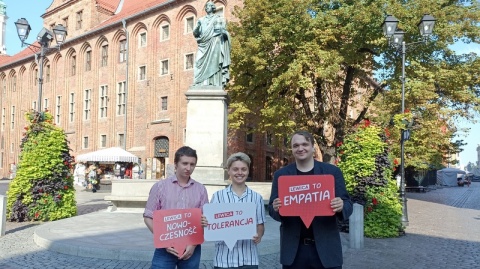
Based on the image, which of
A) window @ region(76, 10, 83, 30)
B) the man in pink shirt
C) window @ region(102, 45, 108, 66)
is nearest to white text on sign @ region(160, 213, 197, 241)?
the man in pink shirt

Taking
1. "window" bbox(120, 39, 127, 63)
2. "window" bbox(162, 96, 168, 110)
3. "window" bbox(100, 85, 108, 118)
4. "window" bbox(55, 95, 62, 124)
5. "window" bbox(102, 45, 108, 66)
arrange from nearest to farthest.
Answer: "window" bbox(162, 96, 168, 110)
"window" bbox(120, 39, 127, 63)
"window" bbox(100, 85, 108, 118)
"window" bbox(102, 45, 108, 66)
"window" bbox(55, 95, 62, 124)

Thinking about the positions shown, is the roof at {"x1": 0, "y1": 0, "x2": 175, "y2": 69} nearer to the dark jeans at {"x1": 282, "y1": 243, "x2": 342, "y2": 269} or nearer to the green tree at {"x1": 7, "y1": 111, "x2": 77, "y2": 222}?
the green tree at {"x1": 7, "y1": 111, "x2": 77, "y2": 222}

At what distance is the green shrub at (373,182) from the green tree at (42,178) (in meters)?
7.48

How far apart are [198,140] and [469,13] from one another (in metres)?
15.9

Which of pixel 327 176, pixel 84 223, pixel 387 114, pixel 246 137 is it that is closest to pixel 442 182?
pixel 246 137

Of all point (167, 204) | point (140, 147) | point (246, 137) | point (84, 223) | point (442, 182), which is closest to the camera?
point (167, 204)

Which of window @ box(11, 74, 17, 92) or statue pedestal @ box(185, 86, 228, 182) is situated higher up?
window @ box(11, 74, 17, 92)

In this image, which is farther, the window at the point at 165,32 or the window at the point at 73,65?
the window at the point at 73,65

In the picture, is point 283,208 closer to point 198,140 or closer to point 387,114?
point 198,140

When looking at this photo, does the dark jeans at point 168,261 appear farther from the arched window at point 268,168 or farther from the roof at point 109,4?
the roof at point 109,4

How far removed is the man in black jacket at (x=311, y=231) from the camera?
325 centimetres

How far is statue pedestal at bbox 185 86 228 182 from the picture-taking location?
10766mm

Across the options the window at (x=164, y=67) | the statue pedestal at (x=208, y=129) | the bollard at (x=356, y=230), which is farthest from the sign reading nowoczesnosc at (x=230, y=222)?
the window at (x=164, y=67)

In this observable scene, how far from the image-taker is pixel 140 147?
34.5 metres
